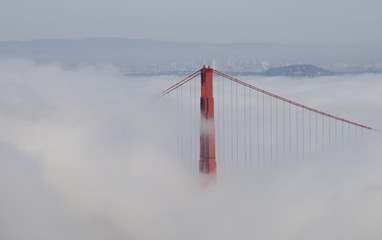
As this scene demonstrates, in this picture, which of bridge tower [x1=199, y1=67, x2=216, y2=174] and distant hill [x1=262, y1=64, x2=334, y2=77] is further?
distant hill [x1=262, y1=64, x2=334, y2=77]

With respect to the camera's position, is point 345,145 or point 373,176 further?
point 345,145

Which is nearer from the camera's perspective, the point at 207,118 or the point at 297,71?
the point at 207,118

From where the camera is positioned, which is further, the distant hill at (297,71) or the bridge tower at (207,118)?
the distant hill at (297,71)

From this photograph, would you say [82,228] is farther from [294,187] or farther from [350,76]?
[350,76]

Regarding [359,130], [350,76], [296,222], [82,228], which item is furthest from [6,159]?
[350,76]
